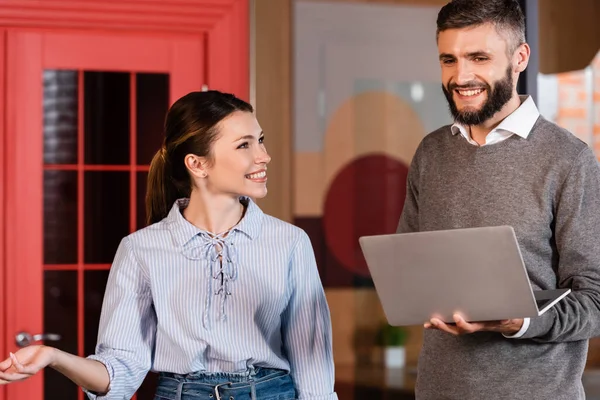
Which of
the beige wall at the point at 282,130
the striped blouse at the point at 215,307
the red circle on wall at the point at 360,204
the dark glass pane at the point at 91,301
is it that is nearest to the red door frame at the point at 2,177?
the dark glass pane at the point at 91,301

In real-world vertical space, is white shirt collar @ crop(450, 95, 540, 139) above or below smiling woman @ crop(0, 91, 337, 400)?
above

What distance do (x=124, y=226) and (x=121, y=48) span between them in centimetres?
75

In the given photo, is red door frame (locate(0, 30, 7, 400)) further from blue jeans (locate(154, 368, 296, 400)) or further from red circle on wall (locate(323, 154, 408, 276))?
blue jeans (locate(154, 368, 296, 400))

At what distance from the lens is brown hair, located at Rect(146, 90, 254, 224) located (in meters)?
2.31

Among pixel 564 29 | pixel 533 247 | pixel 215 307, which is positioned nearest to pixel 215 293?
pixel 215 307

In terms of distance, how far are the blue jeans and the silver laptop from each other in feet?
1.17

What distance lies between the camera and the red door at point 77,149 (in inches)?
148

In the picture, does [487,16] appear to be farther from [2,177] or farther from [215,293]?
[2,177]

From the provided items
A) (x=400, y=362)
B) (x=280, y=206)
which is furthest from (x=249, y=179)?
(x=400, y=362)

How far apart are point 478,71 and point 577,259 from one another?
482mm

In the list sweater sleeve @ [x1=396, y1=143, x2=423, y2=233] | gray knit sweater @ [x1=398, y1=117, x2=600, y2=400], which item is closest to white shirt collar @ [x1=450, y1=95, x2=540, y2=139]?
gray knit sweater @ [x1=398, y1=117, x2=600, y2=400]

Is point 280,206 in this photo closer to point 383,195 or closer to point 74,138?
point 383,195

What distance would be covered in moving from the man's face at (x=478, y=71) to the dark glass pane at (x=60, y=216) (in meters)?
2.14

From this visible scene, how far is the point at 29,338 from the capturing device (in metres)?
3.74
